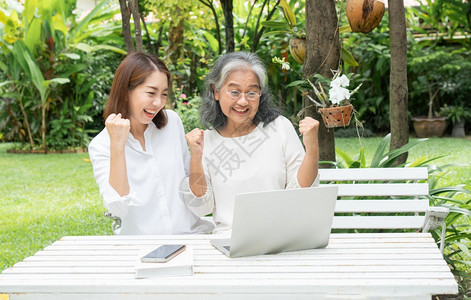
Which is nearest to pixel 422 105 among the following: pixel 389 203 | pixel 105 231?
pixel 105 231

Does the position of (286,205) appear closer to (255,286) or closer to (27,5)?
(255,286)

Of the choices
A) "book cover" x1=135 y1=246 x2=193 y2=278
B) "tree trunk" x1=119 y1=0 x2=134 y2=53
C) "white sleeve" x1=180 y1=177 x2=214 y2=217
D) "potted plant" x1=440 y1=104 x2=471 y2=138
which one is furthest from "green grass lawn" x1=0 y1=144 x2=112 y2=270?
"potted plant" x1=440 y1=104 x2=471 y2=138

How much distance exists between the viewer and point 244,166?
2680mm

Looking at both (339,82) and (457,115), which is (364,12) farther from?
(457,115)

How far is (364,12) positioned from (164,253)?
233 centimetres

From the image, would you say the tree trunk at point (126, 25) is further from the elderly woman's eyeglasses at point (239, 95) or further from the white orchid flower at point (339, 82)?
the elderly woman's eyeglasses at point (239, 95)

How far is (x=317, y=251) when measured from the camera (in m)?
2.02

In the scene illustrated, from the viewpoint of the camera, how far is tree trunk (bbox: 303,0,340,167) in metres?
3.58

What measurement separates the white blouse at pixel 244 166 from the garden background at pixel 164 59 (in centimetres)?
412

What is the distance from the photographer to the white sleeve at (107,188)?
238 centimetres

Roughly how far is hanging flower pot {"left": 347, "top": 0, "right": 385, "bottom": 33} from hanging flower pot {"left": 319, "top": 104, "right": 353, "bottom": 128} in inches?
27.4

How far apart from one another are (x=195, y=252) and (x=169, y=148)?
843mm

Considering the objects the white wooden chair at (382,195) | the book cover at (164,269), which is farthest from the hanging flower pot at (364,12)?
the book cover at (164,269)

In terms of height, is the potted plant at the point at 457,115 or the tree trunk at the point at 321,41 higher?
the tree trunk at the point at 321,41
